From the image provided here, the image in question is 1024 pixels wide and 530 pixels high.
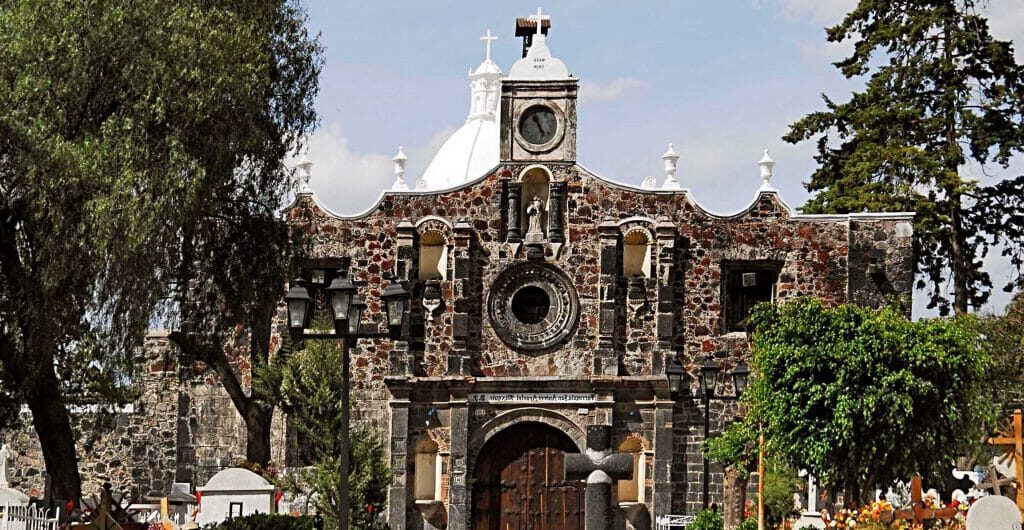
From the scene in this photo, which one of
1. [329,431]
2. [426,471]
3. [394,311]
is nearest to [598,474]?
[329,431]

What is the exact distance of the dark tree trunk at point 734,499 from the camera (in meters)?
29.2

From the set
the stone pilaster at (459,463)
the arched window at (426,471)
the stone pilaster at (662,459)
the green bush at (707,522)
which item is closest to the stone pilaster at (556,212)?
the stone pilaster at (459,463)

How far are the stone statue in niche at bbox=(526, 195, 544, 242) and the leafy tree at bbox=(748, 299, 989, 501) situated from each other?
916 centimetres

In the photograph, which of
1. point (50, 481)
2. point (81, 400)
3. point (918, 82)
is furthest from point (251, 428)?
point (918, 82)

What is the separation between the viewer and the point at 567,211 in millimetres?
32750

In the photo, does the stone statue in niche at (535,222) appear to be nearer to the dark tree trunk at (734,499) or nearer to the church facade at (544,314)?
the church facade at (544,314)

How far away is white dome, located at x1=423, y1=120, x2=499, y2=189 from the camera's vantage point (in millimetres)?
47656

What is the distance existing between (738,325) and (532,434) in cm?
488

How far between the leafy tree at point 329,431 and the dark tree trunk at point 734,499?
21.6ft

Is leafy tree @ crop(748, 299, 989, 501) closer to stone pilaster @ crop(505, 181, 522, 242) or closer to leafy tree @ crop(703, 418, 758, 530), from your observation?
leafy tree @ crop(703, 418, 758, 530)

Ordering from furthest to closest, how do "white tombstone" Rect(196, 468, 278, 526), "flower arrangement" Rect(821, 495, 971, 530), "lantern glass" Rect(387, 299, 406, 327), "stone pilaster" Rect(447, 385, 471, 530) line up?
"stone pilaster" Rect(447, 385, 471, 530)
"white tombstone" Rect(196, 468, 278, 526)
"flower arrangement" Rect(821, 495, 971, 530)
"lantern glass" Rect(387, 299, 406, 327)

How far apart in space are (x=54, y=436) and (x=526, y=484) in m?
13.5

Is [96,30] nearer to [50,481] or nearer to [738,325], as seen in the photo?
[50,481]

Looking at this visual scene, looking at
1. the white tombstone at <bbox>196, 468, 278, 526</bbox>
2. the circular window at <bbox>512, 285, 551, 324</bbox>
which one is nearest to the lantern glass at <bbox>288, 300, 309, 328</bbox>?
the white tombstone at <bbox>196, 468, 278, 526</bbox>
